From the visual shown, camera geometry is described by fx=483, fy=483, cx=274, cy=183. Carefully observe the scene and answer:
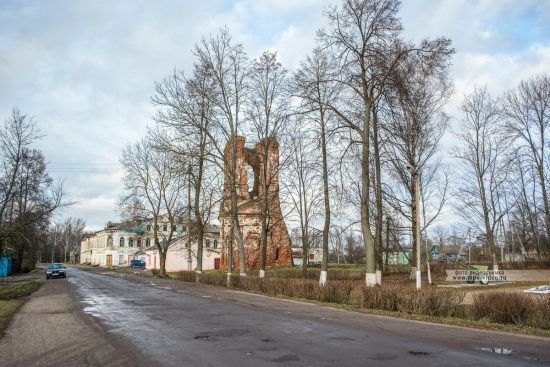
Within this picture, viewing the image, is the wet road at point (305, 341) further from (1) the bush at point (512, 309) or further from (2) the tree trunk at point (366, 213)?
(2) the tree trunk at point (366, 213)

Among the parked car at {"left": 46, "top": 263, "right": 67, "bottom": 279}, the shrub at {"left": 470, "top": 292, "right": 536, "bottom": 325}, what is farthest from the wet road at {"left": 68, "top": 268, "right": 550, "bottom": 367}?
the parked car at {"left": 46, "top": 263, "right": 67, "bottom": 279}

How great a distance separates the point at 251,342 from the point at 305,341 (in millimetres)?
1109

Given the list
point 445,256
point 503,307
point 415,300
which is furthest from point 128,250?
point 503,307

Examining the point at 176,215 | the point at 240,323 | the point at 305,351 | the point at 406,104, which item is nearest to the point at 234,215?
the point at 176,215

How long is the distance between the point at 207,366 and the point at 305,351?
2071 mm

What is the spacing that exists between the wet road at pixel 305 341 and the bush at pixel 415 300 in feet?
5.29

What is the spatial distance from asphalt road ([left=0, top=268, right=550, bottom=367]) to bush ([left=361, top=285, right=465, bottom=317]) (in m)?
1.80

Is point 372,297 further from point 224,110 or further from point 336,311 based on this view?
point 224,110

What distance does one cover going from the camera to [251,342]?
9.73 m

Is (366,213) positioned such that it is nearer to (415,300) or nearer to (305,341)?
(415,300)

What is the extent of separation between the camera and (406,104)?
2448 centimetres

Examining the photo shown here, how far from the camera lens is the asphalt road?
8031 mm

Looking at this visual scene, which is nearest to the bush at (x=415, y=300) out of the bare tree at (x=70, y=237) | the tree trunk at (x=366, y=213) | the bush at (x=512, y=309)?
the bush at (x=512, y=309)

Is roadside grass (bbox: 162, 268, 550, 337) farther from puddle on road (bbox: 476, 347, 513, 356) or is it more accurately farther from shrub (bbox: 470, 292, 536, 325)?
puddle on road (bbox: 476, 347, 513, 356)
